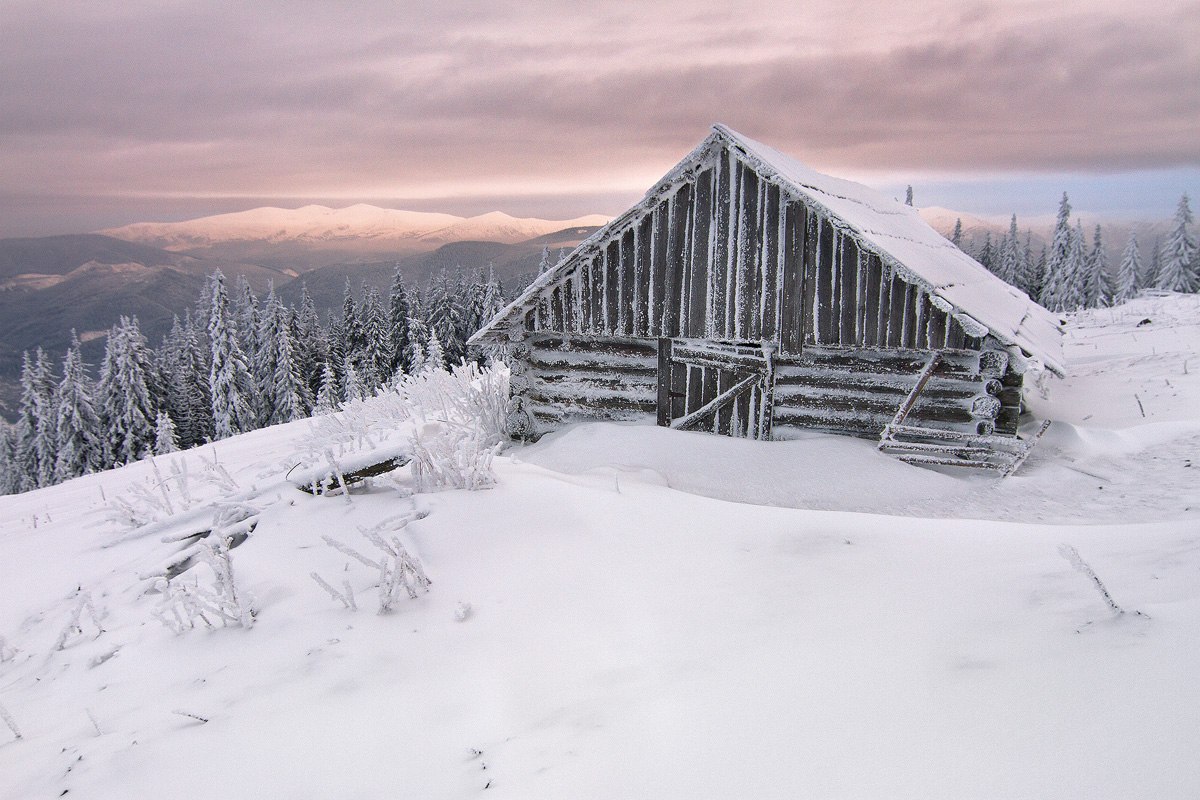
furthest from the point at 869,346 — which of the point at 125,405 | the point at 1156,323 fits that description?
the point at 125,405

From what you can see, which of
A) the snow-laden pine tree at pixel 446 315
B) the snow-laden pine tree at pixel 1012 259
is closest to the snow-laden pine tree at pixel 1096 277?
the snow-laden pine tree at pixel 1012 259

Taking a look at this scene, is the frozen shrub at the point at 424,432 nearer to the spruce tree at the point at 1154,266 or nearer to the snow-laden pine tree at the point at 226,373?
the snow-laden pine tree at the point at 226,373

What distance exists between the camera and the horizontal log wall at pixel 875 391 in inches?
344

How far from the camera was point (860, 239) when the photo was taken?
8.58 metres

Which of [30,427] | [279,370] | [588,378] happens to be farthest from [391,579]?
[30,427]

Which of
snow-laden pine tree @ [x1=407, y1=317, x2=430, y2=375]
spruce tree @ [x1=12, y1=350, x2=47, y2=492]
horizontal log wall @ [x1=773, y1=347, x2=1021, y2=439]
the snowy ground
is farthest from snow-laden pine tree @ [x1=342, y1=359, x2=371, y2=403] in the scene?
the snowy ground

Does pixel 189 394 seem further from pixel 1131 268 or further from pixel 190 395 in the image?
pixel 1131 268

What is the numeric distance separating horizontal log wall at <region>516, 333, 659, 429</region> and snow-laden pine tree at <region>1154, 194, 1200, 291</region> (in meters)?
62.3

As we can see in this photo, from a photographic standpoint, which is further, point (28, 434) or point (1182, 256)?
point (1182, 256)

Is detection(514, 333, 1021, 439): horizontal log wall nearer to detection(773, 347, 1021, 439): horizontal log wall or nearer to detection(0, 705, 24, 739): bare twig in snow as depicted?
detection(773, 347, 1021, 439): horizontal log wall

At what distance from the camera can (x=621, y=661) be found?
3.14 metres

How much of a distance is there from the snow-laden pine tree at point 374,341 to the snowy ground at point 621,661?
50011 mm

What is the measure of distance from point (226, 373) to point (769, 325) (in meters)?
43.8

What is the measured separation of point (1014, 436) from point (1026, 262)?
243 feet
